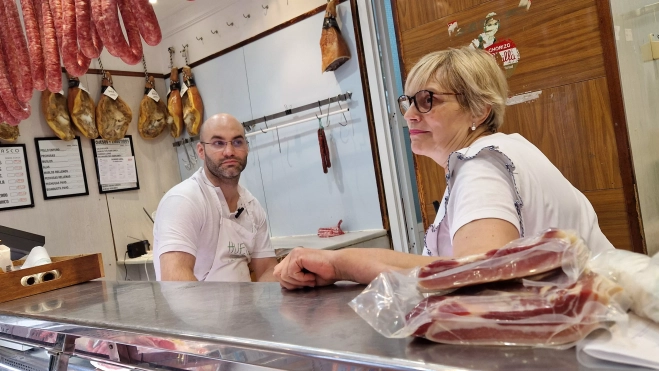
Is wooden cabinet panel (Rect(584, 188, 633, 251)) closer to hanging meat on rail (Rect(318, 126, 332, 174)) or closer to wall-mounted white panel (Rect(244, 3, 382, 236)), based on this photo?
wall-mounted white panel (Rect(244, 3, 382, 236))

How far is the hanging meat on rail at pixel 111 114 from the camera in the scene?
4.73m

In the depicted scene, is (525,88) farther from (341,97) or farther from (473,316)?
(473,316)

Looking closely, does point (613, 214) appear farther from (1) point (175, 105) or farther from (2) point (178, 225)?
(1) point (175, 105)

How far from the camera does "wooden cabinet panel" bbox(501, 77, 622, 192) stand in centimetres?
245

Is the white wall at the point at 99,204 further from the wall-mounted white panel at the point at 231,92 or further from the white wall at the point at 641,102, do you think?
the white wall at the point at 641,102

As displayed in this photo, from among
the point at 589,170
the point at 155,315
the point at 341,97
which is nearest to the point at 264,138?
the point at 341,97

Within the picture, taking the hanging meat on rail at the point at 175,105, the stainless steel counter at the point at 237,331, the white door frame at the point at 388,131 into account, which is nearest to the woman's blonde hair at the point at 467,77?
the stainless steel counter at the point at 237,331

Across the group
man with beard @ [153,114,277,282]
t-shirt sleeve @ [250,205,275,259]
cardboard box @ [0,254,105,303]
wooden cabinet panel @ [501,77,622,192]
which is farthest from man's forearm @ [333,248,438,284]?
wooden cabinet panel @ [501,77,622,192]

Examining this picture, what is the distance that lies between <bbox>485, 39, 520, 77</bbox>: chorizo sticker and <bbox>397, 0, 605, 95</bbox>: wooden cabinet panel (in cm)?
2

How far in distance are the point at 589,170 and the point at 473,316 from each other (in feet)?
7.14

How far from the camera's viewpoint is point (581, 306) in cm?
59

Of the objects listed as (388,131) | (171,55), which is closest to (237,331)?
(388,131)

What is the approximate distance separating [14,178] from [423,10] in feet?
11.3

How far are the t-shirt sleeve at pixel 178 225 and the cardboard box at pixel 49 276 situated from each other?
45cm
